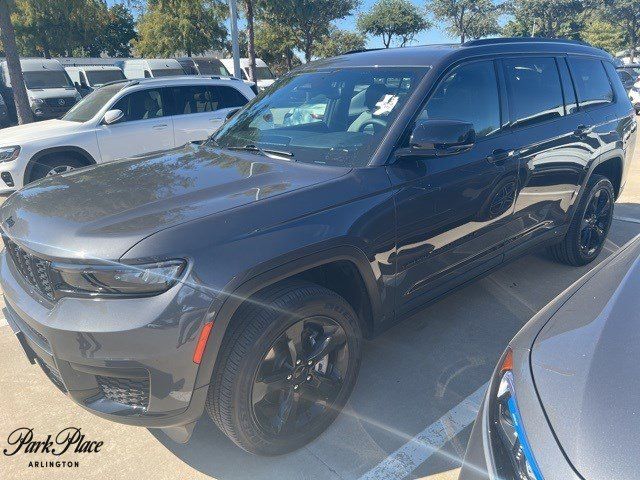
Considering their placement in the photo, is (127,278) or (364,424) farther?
(364,424)

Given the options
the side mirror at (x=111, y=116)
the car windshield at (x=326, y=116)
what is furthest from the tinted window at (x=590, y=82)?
the side mirror at (x=111, y=116)

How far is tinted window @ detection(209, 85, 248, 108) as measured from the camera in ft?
26.1

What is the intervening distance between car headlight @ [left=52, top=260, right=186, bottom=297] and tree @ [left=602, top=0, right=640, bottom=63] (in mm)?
49061

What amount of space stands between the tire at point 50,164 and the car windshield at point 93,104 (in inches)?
26.3

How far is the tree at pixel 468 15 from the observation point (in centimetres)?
4347

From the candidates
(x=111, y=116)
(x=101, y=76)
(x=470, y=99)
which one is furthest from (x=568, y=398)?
(x=101, y=76)

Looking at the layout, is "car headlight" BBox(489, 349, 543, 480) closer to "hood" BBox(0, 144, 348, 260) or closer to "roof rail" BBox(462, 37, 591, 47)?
"hood" BBox(0, 144, 348, 260)

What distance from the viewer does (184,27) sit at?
2753 centimetres

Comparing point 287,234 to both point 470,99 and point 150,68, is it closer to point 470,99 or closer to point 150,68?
point 470,99

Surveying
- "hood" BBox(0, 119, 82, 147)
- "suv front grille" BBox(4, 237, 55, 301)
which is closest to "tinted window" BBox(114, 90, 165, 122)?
"hood" BBox(0, 119, 82, 147)

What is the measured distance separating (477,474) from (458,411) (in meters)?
1.27

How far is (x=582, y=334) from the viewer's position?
5.37ft

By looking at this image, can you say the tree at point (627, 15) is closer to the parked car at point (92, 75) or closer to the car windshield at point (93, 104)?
the parked car at point (92, 75)

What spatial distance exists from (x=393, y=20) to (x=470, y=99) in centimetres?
4373
